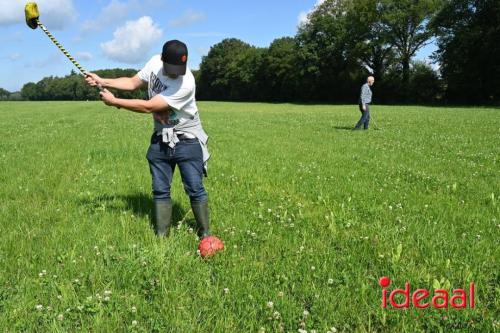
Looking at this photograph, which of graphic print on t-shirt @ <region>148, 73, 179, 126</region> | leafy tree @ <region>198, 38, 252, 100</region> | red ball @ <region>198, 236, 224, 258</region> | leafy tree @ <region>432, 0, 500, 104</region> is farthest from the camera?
leafy tree @ <region>198, 38, 252, 100</region>

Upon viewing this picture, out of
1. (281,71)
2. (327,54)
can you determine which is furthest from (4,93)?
(327,54)

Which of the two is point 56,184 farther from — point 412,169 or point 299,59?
point 299,59

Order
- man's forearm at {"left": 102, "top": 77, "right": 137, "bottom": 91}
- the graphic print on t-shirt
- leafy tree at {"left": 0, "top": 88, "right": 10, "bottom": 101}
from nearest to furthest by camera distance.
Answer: the graphic print on t-shirt < man's forearm at {"left": 102, "top": 77, "right": 137, "bottom": 91} < leafy tree at {"left": 0, "top": 88, "right": 10, "bottom": 101}

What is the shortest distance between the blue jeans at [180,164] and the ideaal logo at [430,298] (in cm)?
263

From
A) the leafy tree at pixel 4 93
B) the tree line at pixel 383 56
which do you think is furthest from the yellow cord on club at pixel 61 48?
the leafy tree at pixel 4 93

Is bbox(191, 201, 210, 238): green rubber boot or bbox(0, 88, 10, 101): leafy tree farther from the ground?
bbox(0, 88, 10, 101): leafy tree

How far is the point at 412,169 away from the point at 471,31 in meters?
54.6

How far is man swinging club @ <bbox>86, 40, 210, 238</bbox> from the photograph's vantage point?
17.3 feet

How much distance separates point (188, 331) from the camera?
355 cm

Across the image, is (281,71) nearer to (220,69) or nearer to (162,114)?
(220,69)

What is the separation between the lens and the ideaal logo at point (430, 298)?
3915 mm

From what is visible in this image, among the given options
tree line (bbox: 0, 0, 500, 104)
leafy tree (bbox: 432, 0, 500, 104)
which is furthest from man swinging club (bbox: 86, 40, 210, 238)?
leafy tree (bbox: 432, 0, 500, 104)

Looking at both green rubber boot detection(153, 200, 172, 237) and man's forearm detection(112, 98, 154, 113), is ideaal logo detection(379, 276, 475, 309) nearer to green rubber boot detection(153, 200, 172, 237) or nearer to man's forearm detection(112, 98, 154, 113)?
green rubber boot detection(153, 200, 172, 237)

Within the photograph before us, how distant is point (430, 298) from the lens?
4043mm
